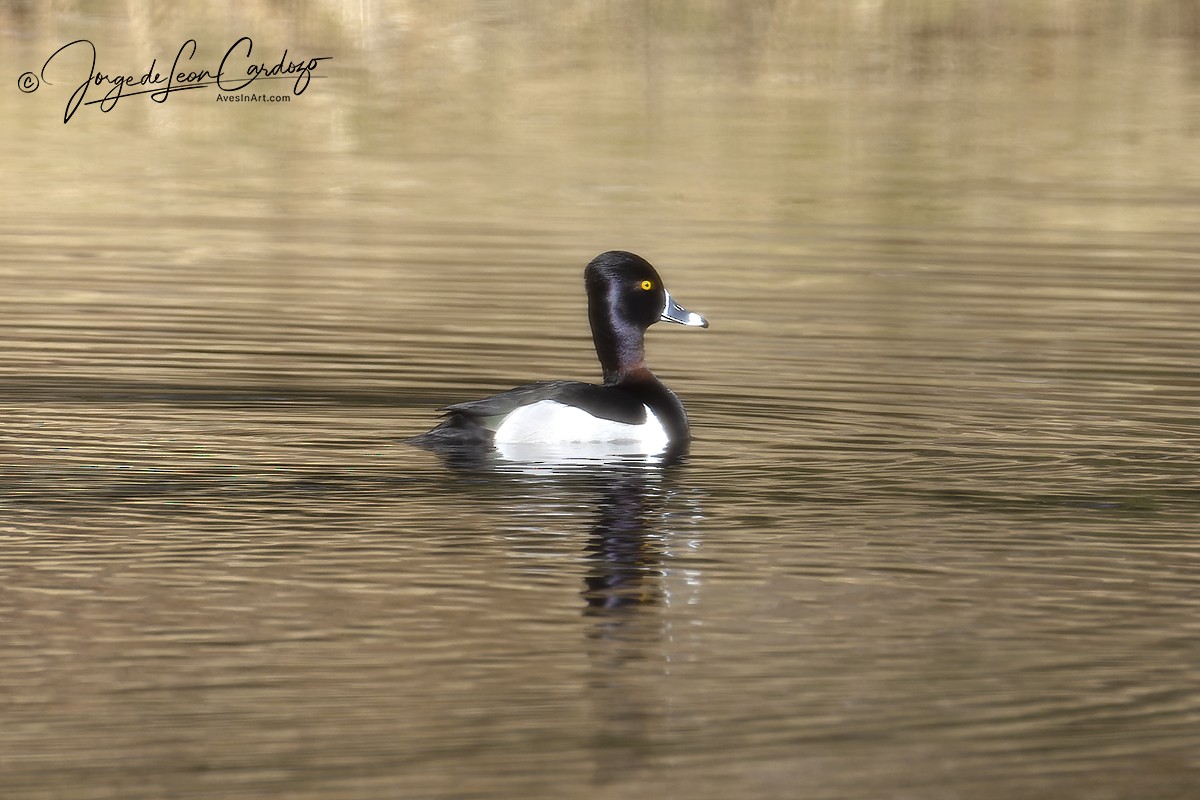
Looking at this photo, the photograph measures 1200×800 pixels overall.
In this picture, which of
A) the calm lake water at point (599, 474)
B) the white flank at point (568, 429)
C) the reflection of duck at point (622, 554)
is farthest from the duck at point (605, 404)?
the reflection of duck at point (622, 554)

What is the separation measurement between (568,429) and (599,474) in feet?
1.84

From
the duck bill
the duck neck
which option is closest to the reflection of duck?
the duck neck

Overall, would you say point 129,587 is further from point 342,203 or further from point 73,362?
point 342,203

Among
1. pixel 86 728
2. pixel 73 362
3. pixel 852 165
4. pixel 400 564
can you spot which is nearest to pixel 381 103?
pixel 852 165

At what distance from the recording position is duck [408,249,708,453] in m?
10.9

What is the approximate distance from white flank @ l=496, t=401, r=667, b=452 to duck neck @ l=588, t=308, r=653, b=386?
0.58 m

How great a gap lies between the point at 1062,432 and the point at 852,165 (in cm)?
1268

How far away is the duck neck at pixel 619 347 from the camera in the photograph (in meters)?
11.8

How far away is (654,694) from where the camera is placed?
714 cm
